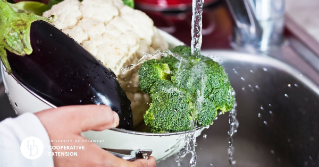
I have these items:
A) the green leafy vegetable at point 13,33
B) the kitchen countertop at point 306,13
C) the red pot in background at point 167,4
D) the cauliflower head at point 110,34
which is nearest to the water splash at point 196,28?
the cauliflower head at point 110,34

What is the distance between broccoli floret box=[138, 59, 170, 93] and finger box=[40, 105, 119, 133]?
164mm

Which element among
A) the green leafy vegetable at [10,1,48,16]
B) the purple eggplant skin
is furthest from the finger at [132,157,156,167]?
the green leafy vegetable at [10,1,48,16]

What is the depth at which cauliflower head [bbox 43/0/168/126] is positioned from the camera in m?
0.68

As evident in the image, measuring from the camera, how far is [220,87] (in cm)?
66

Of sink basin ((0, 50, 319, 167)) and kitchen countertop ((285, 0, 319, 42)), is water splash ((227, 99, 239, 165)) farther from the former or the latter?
kitchen countertop ((285, 0, 319, 42))

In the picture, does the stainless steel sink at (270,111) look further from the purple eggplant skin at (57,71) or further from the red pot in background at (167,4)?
the purple eggplant skin at (57,71)

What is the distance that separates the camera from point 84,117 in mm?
497

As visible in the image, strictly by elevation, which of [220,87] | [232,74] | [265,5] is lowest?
[232,74]

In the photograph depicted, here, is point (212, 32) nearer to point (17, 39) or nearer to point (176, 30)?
point (176, 30)

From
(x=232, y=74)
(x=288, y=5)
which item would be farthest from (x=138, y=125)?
(x=288, y=5)

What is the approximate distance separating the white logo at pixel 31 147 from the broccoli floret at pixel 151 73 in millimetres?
273

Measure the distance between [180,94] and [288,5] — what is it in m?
1.04

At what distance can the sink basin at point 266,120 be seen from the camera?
34.4 inches

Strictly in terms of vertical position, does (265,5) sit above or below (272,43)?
above
